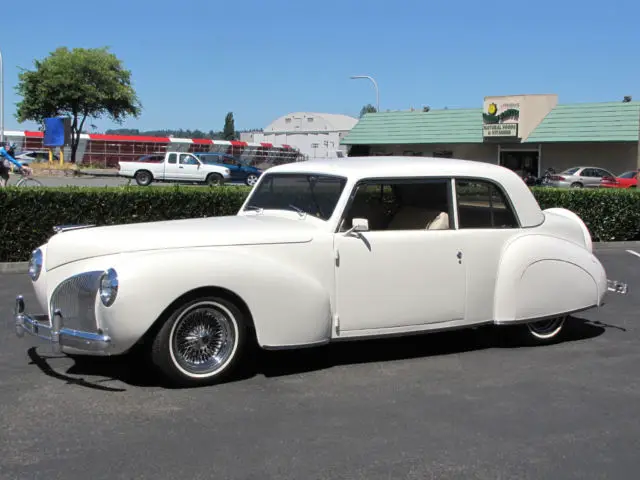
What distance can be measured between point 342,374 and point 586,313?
3691mm

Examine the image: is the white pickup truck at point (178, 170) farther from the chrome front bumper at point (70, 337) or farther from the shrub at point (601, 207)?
the chrome front bumper at point (70, 337)

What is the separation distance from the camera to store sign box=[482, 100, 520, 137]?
37.6m

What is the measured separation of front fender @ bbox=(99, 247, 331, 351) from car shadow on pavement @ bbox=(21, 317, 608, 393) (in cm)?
47

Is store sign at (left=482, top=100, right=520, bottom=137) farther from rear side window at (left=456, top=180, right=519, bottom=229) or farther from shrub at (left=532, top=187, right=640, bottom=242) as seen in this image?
rear side window at (left=456, top=180, right=519, bottom=229)

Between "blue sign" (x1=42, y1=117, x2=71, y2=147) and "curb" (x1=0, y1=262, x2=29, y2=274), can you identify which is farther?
"blue sign" (x1=42, y1=117, x2=71, y2=147)

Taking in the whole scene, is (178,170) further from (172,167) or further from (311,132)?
(311,132)

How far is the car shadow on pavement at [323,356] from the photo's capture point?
16.8 feet

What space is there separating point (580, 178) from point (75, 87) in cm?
2867

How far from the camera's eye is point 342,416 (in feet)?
14.7

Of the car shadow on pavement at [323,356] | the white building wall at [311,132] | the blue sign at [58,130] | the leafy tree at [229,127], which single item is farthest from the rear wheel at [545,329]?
the leafy tree at [229,127]

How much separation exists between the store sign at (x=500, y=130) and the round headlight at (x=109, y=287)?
3540cm

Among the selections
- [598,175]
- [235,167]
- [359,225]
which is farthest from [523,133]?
[359,225]

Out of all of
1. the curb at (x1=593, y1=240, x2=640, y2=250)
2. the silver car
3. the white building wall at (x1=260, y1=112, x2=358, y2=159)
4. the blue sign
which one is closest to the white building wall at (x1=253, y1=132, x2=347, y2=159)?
the white building wall at (x1=260, y1=112, x2=358, y2=159)

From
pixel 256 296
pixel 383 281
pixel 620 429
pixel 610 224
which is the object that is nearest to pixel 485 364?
pixel 383 281
